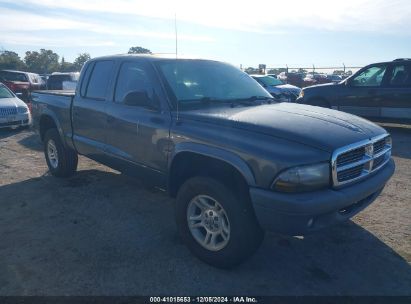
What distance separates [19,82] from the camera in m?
18.1

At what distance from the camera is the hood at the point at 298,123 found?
3.00m

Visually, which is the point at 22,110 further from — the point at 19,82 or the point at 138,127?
the point at 19,82

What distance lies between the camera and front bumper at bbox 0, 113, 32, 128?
10141 millimetres

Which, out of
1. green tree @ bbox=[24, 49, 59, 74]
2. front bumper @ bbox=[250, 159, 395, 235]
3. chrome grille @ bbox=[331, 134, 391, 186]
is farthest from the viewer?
green tree @ bbox=[24, 49, 59, 74]

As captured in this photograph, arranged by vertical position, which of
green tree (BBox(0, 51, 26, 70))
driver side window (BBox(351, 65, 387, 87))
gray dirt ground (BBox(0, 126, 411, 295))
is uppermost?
green tree (BBox(0, 51, 26, 70))

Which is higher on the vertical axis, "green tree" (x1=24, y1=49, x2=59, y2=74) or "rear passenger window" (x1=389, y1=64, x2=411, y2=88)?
"green tree" (x1=24, y1=49, x2=59, y2=74)

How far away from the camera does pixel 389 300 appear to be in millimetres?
2939

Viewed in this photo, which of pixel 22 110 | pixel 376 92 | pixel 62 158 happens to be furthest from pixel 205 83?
pixel 22 110

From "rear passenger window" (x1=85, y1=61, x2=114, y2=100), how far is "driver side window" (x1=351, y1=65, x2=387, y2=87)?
759 cm

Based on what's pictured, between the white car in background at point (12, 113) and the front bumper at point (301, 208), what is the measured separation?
30.9 ft

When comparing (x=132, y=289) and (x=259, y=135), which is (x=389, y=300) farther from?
(x=132, y=289)

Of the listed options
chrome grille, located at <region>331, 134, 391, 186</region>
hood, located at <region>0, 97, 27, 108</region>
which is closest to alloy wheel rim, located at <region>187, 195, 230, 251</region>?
chrome grille, located at <region>331, 134, 391, 186</region>

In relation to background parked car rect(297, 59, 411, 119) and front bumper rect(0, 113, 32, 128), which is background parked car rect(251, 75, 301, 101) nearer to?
background parked car rect(297, 59, 411, 119)

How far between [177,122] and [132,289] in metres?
1.57
